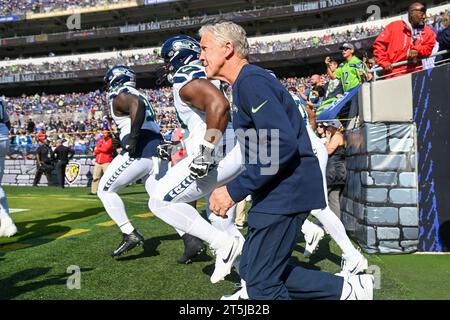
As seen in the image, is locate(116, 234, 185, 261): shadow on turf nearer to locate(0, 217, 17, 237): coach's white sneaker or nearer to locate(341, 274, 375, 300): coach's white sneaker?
locate(0, 217, 17, 237): coach's white sneaker

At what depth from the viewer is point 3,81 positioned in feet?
Result: 153

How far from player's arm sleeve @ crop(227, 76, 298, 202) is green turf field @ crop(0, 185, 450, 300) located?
5.84ft

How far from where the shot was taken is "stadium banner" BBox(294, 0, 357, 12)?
37734 millimetres

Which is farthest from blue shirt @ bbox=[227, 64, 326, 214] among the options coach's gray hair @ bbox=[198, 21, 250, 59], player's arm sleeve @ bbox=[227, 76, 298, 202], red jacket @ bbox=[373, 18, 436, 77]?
red jacket @ bbox=[373, 18, 436, 77]

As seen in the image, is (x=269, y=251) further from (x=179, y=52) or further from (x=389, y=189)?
(x=389, y=189)

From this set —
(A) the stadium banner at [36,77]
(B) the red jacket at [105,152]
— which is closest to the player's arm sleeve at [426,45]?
(B) the red jacket at [105,152]

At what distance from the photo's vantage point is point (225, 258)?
11.6 ft

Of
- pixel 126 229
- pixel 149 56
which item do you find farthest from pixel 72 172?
pixel 149 56

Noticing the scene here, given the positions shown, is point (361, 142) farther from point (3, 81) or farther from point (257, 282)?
point (3, 81)

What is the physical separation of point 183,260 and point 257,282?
2.53 meters

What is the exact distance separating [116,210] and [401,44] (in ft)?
15.1

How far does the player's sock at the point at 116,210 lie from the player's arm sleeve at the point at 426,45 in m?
4.57

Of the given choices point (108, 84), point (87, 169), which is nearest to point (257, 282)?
point (108, 84)

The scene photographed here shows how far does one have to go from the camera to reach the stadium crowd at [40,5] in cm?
4816
